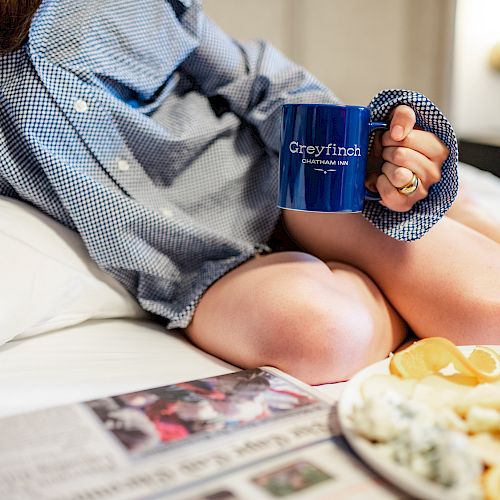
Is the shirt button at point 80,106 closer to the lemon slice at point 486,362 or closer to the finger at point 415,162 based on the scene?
the finger at point 415,162

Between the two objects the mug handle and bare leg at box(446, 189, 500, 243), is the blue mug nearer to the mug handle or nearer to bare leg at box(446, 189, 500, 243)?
the mug handle

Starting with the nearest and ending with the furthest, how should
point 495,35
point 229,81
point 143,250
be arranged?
point 143,250 < point 229,81 < point 495,35

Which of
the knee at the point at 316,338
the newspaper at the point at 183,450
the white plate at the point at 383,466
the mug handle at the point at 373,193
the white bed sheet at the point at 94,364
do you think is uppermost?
the mug handle at the point at 373,193

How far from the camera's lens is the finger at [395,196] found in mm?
721

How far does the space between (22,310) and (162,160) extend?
0.27 m

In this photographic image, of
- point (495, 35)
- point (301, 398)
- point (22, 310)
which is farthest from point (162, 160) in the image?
point (495, 35)

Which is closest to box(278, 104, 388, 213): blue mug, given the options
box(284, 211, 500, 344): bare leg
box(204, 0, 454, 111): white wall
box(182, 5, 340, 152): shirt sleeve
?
box(284, 211, 500, 344): bare leg

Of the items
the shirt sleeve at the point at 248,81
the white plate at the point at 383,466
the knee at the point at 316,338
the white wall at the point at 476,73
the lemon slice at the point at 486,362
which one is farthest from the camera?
the white wall at the point at 476,73

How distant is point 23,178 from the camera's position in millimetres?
792

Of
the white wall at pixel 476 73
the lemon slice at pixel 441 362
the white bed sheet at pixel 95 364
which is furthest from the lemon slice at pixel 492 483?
the white wall at pixel 476 73

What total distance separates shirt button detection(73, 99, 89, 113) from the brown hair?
98 millimetres

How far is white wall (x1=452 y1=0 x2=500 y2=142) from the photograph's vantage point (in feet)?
5.94

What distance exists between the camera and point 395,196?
72 cm

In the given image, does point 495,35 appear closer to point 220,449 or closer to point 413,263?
point 413,263
